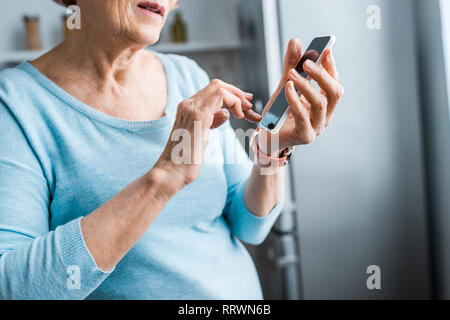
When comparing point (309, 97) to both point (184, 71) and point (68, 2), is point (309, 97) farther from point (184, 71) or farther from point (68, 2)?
point (68, 2)

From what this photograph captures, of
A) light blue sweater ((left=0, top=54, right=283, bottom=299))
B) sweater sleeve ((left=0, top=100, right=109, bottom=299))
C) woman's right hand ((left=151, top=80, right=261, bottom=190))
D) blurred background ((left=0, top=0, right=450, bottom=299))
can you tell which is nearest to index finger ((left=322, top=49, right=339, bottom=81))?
woman's right hand ((left=151, top=80, right=261, bottom=190))

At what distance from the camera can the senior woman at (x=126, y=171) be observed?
21.1 inches

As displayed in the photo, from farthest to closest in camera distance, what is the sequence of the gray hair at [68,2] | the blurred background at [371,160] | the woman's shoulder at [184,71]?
the blurred background at [371,160] < the woman's shoulder at [184,71] < the gray hair at [68,2]

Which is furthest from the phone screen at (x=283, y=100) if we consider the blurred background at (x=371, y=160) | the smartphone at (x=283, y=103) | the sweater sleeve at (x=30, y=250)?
the blurred background at (x=371, y=160)

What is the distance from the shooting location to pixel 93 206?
63cm

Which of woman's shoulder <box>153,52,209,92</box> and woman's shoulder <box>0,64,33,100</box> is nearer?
woman's shoulder <box>0,64,33,100</box>

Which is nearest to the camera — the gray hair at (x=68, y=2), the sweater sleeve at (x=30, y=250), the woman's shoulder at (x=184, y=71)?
the sweater sleeve at (x=30, y=250)

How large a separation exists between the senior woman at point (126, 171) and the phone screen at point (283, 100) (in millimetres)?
18

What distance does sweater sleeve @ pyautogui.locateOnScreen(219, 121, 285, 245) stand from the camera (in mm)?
773

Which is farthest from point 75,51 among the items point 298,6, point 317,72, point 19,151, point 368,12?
point 368,12

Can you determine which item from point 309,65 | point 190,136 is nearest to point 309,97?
point 309,65

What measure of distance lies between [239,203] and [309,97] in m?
0.30

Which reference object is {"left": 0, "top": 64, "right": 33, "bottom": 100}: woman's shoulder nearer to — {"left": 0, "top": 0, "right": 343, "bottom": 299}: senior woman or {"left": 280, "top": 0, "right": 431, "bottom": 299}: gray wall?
{"left": 0, "top": 0, "right": 343, "bottom": 299}: senior woman

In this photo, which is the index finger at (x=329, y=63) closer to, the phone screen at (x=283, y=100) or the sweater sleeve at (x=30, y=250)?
the phone screen at (x=283, y=100)
